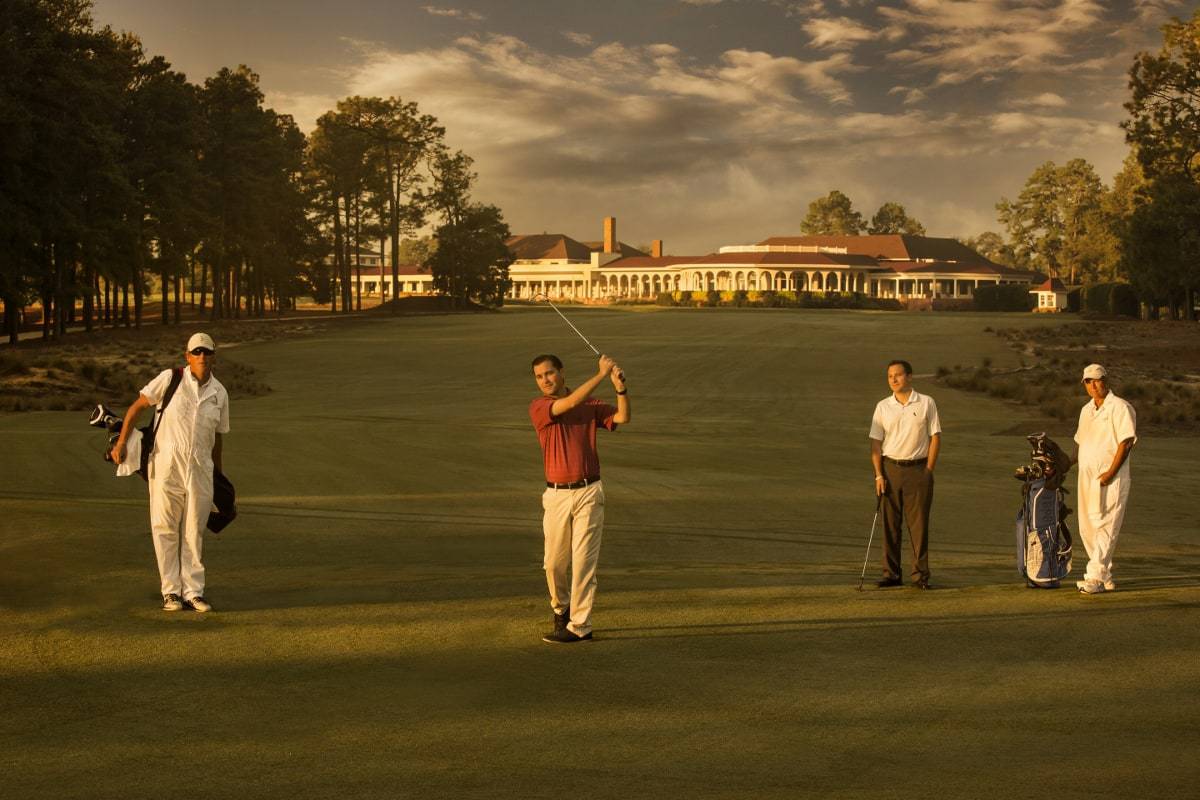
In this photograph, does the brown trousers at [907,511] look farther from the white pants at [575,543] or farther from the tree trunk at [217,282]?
the tree trunk at [217,282]

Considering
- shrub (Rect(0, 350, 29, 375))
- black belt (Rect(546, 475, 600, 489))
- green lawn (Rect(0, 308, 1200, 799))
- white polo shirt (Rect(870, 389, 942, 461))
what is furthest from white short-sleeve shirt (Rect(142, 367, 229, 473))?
shrub (Rect(0, 350, 29, 375))

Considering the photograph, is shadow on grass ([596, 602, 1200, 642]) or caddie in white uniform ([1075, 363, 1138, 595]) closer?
shadow on grass ([596, 602, 1200, 642])

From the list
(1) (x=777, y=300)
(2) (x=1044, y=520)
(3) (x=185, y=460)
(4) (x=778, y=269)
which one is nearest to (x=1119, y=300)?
(1) (x=777, y=300)

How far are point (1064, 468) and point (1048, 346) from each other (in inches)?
2240

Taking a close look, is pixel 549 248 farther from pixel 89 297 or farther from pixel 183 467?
pixel 183 467

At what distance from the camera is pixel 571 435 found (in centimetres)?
941

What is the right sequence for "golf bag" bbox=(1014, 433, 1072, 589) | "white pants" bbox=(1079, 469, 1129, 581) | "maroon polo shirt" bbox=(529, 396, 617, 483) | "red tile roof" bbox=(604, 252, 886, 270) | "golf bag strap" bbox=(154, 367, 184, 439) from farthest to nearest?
"red tile roof" bbox=(604, 252, 886, 270)
"golf bag" bbox=(1014, 433, 1072, 589)
"white pants" bbox=(1079, 469, 1129, 581)
"golf bag strap" bbox=(154, 367, 184, 439)
"maroon polo shirt" bbox=(529, 396, 617, 483)

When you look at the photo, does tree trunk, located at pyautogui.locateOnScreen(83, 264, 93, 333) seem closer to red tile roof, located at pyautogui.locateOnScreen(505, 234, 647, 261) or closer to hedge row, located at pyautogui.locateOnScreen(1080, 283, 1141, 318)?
hedge row, located at pyautogui.locateOnScreen(1080, 283, 1141, 318)

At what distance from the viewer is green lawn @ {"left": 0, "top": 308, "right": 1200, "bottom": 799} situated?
6965 mm

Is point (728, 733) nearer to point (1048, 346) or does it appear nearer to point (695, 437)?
point (695, 437)

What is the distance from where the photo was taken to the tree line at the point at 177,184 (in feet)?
169

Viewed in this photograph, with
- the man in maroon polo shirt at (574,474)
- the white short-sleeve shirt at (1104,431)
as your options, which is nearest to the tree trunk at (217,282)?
the white short-sleeve shirt at (1104,431)

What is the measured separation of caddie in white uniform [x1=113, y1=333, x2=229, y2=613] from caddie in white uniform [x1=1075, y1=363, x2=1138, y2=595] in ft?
24.2

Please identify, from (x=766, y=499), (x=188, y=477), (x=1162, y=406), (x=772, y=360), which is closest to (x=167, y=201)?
(x=772, y=360)
